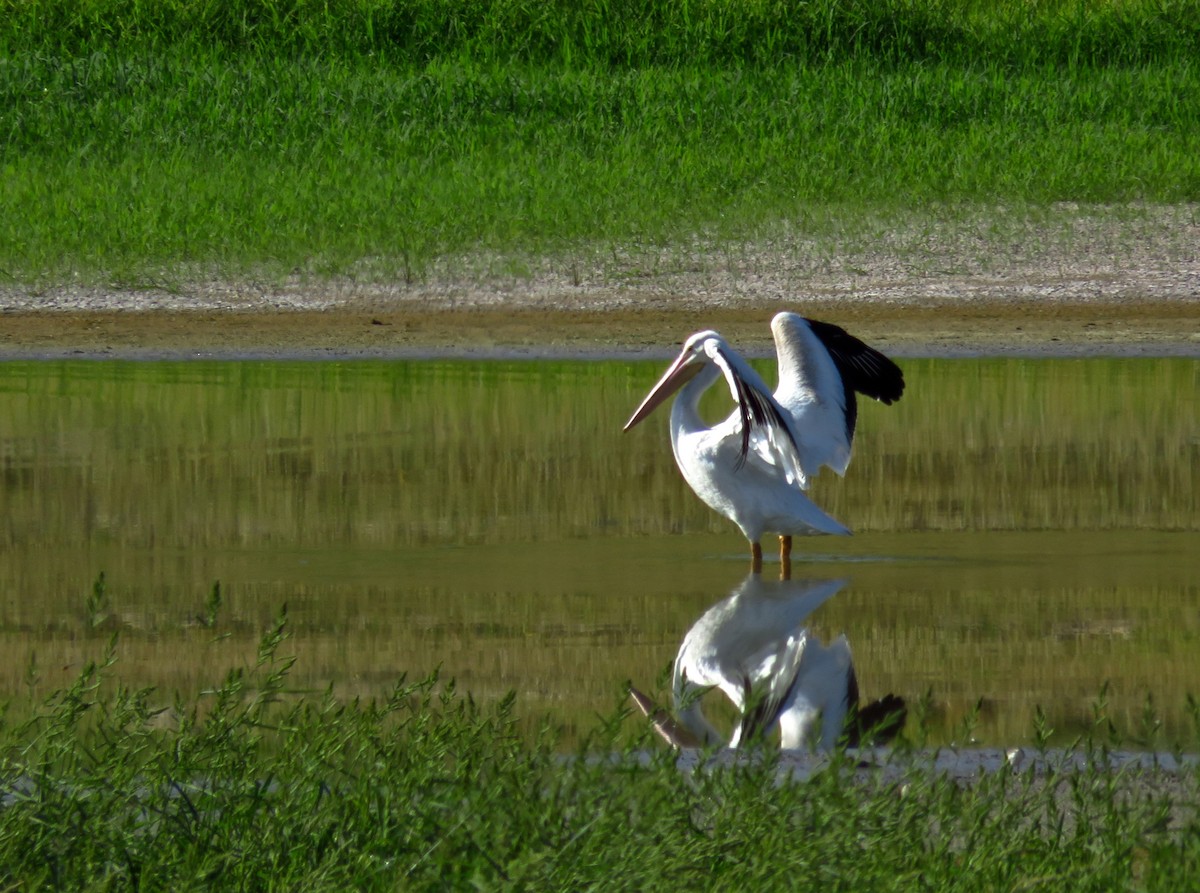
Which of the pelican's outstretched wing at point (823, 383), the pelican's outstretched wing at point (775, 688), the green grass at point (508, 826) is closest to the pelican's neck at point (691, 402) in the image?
the pelican's outstretched wing at point (823, 383)

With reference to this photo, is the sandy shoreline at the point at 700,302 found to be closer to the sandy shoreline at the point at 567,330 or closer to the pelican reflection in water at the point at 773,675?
the sandy shoreline at the point at 567,330

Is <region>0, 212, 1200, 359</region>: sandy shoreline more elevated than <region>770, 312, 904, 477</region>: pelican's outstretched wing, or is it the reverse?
<region>770, 312, 904, 477</region>: pelican's outstretched wing

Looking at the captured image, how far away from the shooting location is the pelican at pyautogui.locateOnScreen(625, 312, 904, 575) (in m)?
7.38

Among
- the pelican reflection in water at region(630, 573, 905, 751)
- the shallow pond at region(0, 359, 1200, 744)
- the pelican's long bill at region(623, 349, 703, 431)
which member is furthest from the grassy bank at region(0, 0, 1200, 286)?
the pelican reflection in water at region(630, 573, 905, 751)

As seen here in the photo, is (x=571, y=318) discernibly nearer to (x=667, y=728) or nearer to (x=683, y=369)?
(x=683, y=369)

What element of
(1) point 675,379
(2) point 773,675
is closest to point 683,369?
(1) point 675,379

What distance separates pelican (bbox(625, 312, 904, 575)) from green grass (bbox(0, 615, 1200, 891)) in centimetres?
321

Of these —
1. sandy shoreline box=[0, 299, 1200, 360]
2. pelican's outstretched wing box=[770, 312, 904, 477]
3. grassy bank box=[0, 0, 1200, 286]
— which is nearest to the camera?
pelican's outstretched wing box=[770, 312, 904, 477]

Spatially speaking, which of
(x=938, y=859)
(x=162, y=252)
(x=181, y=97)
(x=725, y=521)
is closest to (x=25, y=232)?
(x=162, y=252)

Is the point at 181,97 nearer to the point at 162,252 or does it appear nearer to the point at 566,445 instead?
the point at 162,252

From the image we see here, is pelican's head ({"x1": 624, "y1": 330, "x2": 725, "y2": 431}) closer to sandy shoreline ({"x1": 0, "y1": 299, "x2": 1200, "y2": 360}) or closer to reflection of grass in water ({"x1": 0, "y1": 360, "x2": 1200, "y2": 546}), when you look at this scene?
reflection of grass in water ({"x1": 0, "y1": 360, "x2": 1200, "y2": 546})

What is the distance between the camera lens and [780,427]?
24.1ft

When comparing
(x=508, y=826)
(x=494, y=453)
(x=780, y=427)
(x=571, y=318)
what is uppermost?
(x=508, y=826)

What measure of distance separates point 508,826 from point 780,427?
363 centimetres
